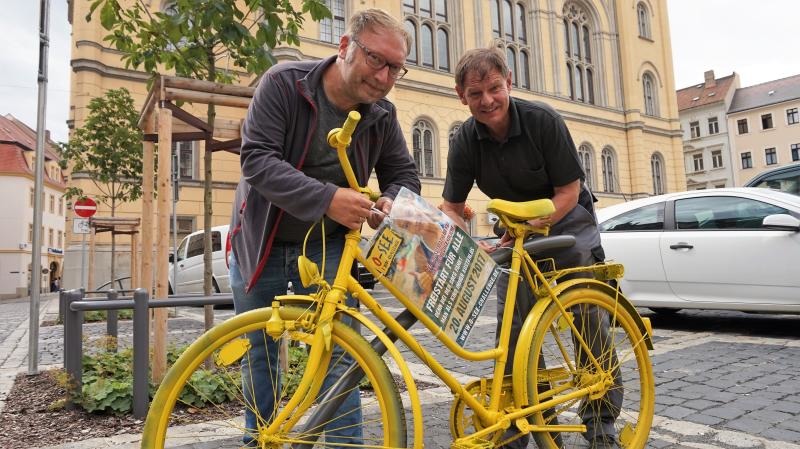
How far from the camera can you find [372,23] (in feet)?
6.88

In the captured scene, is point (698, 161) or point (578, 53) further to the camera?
point (698, 161)

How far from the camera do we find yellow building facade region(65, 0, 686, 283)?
2036 cm

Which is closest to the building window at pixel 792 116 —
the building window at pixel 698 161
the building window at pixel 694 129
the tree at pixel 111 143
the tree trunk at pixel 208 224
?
the building window at pixel 694 129

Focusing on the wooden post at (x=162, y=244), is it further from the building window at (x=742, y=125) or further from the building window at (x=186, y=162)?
the building window at (x=742, y=125)

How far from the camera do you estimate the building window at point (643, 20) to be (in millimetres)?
33500

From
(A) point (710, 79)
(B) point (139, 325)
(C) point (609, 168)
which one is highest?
(A) point (710, 79)

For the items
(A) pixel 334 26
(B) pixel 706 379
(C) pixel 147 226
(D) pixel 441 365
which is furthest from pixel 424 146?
(D) pixel 441 365

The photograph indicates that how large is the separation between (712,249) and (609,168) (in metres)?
27.1

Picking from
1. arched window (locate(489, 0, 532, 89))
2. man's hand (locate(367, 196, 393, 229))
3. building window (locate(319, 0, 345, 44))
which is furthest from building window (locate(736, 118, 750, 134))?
man's hand (locate(367, 196, 393, 229))

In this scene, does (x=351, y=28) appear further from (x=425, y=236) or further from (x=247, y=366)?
(x=247, y=366)

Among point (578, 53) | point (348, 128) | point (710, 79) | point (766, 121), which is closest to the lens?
point (348, 128)

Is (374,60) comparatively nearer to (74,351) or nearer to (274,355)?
(274,355)

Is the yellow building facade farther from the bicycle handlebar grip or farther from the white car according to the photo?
the bicycle handlebar grip

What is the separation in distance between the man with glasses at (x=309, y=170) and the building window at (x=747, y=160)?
62299 mm
